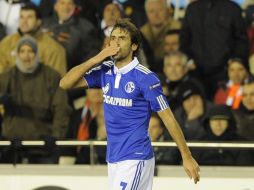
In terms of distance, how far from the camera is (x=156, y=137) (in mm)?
9234

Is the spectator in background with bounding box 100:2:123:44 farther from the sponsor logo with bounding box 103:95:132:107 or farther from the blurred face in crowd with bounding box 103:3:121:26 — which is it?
the sponsor logo with bounding box 103:95:132:107

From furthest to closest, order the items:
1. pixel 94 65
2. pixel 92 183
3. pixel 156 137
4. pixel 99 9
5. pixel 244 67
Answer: pixel 99 9
pixel 244 67
pixel 156 137
pixel 92 183
pixel 94 65

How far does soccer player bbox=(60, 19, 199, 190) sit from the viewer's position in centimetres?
637

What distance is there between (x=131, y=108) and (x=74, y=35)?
4427 millimetres

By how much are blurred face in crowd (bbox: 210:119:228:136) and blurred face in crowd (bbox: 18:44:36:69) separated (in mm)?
2274

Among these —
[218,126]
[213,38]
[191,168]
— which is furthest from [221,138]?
[191,168]

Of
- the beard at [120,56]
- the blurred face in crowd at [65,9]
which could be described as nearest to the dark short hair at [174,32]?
the blurred face in crowd at [65,9]

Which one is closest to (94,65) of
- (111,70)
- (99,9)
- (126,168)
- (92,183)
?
(111,70)

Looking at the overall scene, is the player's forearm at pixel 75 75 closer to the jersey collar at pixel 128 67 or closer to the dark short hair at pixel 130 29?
the jersey collar at pixel 128 67

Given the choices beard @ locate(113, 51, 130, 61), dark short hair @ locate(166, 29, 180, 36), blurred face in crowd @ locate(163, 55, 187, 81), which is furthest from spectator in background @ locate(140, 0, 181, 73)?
beard @ locate(113, 51, 130, 61)

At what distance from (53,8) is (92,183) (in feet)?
11.1

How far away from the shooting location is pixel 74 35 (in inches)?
423

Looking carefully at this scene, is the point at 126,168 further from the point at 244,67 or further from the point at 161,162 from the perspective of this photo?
the point at 244,67

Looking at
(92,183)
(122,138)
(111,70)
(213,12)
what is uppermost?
(213,12)
